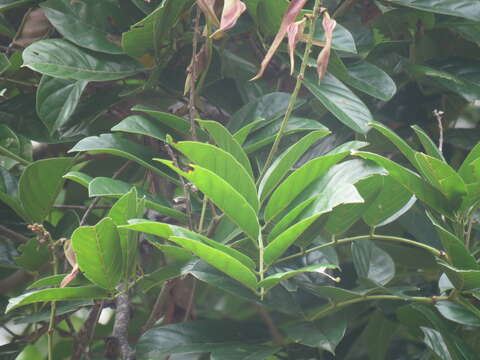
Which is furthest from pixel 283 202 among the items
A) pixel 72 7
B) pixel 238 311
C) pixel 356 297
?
pixel 238 311

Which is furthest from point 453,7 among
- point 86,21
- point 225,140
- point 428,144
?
point 86,21

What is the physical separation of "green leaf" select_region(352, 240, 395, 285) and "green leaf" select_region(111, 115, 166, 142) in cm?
33

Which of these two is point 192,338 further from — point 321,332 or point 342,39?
point 342,39

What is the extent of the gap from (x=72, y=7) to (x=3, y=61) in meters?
0.12

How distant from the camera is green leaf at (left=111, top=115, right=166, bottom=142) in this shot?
0.83m

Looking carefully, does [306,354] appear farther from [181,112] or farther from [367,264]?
[181,112]

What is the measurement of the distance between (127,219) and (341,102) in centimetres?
35

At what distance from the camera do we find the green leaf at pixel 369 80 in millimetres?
960

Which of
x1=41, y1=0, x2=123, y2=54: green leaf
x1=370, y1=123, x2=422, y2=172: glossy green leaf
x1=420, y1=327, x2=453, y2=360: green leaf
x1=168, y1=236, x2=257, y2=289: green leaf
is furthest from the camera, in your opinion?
x1=41, y1=0, x2=123, y2=54: green leaf

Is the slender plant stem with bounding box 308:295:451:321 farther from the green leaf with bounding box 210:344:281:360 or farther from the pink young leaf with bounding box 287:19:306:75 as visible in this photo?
the pink young leaf with bounding box 287:19:306:75

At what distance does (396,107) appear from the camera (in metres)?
1.20

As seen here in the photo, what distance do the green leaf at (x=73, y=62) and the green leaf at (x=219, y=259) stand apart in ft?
1.24

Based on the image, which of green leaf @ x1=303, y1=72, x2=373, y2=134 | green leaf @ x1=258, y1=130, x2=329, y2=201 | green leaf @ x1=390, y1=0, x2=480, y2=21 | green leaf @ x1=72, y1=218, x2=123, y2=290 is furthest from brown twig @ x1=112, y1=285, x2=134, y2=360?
green leaf @ x1=390, y1=0, x2=480, y2=21

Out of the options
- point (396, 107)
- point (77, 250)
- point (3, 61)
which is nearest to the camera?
point (77, 250)
